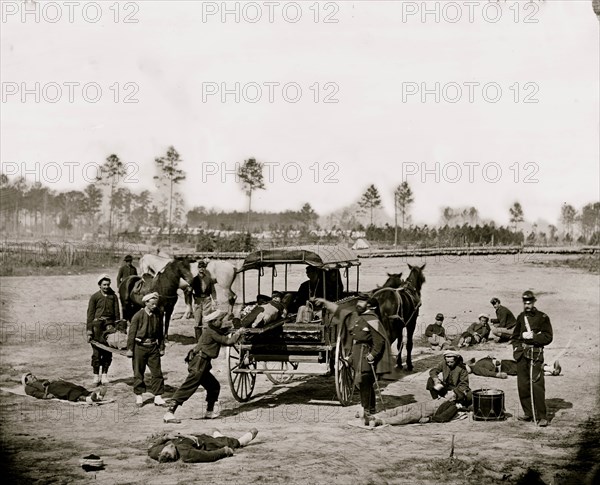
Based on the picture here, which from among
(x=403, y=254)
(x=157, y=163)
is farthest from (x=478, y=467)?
(x=157, y=163)

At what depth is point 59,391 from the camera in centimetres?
1230

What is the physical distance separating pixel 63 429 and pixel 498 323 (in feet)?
41.5

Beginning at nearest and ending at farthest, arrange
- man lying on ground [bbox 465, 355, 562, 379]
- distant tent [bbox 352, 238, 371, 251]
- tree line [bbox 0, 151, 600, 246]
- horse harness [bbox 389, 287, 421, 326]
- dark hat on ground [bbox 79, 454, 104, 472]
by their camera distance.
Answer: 1. dark hat on ground [bbox 79, 454, 104, 472]
2. man lying on ground [bbox 465, 355, 562, 379]
3. horse harness [bbox 389, 287, 421, 326]
4. distant tent [bbox 352, 238, 371, 251]
5. tree line [bbox 0, 151, 600, 246]

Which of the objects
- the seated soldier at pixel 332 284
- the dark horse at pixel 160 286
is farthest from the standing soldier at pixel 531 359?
the dark horse at pixel 160 286

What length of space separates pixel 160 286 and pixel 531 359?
887 centimetres

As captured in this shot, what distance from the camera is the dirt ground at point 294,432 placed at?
859 centimetres

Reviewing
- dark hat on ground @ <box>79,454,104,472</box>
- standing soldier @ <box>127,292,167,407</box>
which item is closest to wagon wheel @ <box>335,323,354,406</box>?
standing soldier @ <box>127,292,167,407</box>

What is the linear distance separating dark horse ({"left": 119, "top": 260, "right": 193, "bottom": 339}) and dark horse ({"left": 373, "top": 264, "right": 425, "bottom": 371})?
186 inches

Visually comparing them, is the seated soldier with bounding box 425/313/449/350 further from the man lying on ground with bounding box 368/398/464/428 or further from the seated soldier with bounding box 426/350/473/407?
the man lying on ground with bounding box 368/398/464/428

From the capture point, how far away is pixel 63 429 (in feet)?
34.7

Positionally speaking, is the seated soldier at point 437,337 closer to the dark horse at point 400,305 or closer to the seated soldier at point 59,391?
the dark horse at point 400,305

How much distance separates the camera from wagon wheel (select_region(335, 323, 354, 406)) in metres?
11.6

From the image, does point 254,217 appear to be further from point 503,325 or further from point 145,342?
point 145,342

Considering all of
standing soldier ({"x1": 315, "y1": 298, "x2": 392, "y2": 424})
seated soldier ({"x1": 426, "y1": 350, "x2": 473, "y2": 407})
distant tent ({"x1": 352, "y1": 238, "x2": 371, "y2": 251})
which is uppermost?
distant tent ({"x1": 352, "y1": 238, "x2": 371, "y2": 251})
